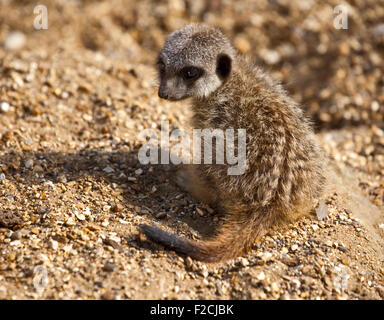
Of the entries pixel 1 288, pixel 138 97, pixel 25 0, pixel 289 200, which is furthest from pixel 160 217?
pixel 25 0

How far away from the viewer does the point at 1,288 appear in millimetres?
2158

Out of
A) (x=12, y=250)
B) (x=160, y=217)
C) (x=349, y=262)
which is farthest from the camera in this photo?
(x=160, y=217)

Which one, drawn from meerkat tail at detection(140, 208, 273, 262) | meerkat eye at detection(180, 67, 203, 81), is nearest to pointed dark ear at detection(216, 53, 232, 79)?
meerkat eye at detection(180, 67, 203, 81)

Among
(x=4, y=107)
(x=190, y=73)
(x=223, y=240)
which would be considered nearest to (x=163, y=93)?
(x=190, y=73)

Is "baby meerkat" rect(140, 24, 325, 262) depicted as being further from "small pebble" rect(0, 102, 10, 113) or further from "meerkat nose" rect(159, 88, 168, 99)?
"small pebble" rect(0, 102, 10, 113)

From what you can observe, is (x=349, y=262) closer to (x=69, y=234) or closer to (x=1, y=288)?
(x=69, y=234)

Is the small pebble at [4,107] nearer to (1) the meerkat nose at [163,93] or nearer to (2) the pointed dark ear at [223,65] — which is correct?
(1) the meerkat nose at [163,93]

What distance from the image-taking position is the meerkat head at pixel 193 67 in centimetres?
291

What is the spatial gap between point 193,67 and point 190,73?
0.14 ft

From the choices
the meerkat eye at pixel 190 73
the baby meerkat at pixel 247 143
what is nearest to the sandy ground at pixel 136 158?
the baby meerkat at pixel 247 143

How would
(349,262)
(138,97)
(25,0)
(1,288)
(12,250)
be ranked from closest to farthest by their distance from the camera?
(1,288), (12,250), (349,262), (138,97), (25,0)

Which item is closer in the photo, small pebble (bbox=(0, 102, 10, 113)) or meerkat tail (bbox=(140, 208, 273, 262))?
meerkat tail (bbox=(140, 208, 273, 262))

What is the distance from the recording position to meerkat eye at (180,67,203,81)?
2918 mm

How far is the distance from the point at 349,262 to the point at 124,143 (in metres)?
1.83
